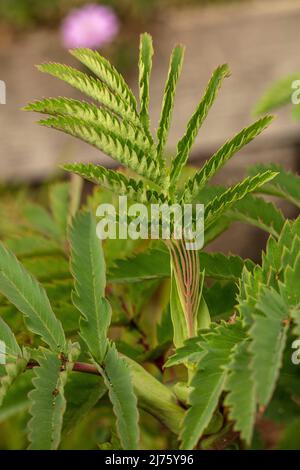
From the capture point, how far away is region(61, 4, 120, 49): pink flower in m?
3.28

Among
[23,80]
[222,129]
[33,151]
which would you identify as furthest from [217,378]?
[23,80]

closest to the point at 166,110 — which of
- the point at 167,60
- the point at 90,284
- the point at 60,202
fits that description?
the point at 90,284

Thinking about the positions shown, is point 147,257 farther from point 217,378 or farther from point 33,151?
point 33,151

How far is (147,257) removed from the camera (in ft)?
2.31

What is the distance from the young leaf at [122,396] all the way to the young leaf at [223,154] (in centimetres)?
13

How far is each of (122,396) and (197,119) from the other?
8.0 inches

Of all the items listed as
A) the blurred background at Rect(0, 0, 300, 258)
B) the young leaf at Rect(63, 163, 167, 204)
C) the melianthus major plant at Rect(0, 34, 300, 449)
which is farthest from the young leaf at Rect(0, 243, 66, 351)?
the blurred background at Rect(0, 0, 300, 258)

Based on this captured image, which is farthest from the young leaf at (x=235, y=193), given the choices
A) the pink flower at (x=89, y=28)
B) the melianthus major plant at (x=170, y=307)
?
the pink flower at (x=89, y=28)

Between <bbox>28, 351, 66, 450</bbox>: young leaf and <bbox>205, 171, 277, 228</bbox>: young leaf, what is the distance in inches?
6.2

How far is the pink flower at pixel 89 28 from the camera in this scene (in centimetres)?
328

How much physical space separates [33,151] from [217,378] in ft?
8.53

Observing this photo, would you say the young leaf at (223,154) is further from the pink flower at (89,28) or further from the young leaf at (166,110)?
the pink flower at (89,28)

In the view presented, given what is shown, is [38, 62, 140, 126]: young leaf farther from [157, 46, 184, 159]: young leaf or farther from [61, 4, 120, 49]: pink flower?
[61, 4, 120, 49]: pink flower

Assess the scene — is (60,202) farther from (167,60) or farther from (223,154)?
(167,60)
